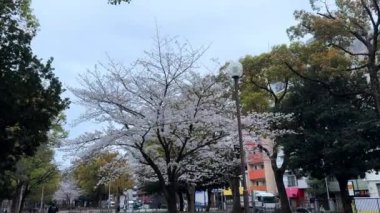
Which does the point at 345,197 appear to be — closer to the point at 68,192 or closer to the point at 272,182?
the point at 272,182

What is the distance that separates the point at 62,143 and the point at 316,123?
48.2 ft

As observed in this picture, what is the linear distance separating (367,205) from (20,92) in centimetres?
1671

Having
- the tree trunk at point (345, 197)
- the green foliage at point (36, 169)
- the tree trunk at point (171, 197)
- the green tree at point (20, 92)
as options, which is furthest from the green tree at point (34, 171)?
the tree trunk at point (345, 197)

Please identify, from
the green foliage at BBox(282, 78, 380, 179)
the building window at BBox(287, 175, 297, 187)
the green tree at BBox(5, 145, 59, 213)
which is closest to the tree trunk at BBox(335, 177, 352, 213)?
the green foliage at BBox(282, 78, 380, 179)

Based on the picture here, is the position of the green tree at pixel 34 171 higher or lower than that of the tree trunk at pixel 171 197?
higher

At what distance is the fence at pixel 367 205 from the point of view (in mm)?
19938

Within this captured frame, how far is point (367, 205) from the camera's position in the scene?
20484 mm

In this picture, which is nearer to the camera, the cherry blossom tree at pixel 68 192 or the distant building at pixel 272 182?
the distant building at pixel 272 182

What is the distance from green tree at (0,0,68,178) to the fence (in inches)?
604

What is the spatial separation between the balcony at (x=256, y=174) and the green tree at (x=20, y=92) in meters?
49.3

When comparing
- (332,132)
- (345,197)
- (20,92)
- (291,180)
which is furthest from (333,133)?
(291,180)

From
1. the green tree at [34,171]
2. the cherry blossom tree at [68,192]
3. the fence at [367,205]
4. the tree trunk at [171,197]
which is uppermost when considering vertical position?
the cherry blossom tree at [68,192]

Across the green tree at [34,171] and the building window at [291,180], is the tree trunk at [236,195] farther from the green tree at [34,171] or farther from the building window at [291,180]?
the building window at [291,180]

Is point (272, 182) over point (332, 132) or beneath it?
over
